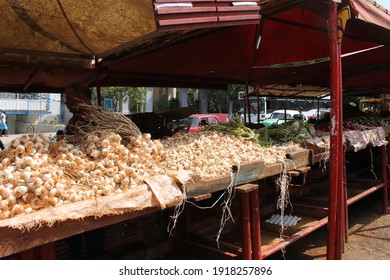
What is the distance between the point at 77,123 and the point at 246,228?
1.79 metres

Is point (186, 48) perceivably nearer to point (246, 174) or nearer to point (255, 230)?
point (246, 174)

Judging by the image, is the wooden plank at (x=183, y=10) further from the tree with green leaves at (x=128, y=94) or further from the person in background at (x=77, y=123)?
the tree with green leaves at (x=128, y=94)

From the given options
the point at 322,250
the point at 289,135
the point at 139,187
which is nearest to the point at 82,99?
the point at 139,187

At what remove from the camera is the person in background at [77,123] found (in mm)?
2816

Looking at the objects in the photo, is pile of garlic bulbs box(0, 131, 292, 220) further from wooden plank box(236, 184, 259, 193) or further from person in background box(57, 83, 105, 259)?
person in background box(57, 83, 105, 259)

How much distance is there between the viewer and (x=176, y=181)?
238cm

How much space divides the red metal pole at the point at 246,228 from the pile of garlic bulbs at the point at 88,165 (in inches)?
15.4

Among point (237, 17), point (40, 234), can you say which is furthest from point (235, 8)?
point (40, 234)

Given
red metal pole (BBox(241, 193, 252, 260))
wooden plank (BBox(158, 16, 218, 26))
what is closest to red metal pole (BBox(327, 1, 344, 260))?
red metal pole (BBox(241, 193, 252, 260))

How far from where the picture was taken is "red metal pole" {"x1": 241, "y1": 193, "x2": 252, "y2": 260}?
3.10 m

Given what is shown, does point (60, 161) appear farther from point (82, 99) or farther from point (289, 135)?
point (289, 135)

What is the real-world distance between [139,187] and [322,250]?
354cm

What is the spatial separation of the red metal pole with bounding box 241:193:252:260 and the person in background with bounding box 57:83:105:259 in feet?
4.65

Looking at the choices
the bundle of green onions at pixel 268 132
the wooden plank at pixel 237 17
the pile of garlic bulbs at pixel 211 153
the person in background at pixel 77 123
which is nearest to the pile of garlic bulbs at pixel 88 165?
the pile of garlic bulbs at pixel 211 153
